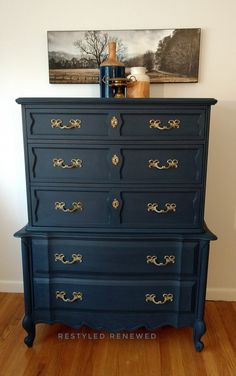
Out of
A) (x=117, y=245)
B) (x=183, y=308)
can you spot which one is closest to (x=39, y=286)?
(x=117, y=245)

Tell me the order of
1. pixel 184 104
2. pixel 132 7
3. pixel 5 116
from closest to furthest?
pixel 184 104 < pixel 132 7 < pixel 5 116

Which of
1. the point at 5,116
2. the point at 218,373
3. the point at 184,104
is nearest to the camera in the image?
the point at 184,104

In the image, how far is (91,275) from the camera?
1729 mm

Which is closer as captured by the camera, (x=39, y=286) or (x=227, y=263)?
(x=39, y=286)

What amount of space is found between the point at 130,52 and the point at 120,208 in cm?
99

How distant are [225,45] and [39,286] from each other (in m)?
1.79

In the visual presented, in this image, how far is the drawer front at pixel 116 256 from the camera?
168 cm

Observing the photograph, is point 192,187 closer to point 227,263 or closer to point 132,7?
point 227,263

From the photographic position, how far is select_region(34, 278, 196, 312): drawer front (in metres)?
1.72

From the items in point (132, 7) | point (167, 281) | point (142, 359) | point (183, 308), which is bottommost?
point (142, 359)

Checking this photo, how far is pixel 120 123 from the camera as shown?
5.16 ft

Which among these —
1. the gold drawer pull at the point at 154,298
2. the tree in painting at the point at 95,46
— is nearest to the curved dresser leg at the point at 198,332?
the gold drawer pull at the point at 154,298

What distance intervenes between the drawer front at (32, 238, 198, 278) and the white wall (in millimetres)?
588

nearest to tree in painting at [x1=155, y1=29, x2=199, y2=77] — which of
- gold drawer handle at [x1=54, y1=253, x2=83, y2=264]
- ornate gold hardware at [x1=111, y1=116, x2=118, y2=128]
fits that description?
ornate gold hardware at [x1=111, y1=116, x2=118, y2=128]
